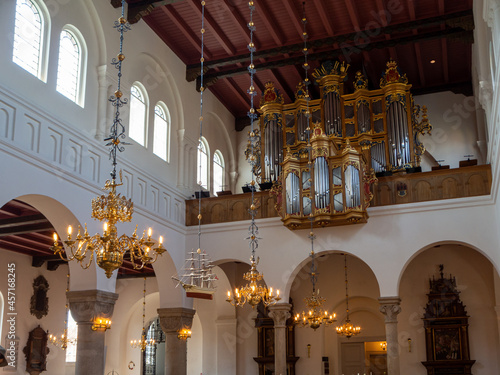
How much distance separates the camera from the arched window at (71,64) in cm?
1387

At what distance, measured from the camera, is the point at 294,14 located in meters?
16.8

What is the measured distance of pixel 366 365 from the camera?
21109 millimetres

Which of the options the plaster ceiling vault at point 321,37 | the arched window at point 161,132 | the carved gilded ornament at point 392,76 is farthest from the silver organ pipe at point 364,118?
the arched window at point 161,132

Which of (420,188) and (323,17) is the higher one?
(323,17)

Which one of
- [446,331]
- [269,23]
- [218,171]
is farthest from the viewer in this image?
[218,171]

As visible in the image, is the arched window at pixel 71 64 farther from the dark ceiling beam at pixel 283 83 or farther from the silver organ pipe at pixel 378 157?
the silver organ pipe at pixel 378 157

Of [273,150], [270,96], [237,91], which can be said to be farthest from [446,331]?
[237,91]

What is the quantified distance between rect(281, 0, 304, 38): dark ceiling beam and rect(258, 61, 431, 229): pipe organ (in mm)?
2404

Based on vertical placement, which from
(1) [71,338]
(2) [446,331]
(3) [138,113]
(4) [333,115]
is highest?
(4) [333,115]

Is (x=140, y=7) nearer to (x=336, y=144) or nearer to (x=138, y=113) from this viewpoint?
(x=138, y=113)

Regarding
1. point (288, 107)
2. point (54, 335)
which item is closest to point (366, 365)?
point (288, 107)

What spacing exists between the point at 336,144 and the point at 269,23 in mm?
4069

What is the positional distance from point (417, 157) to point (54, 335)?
13.2 meters

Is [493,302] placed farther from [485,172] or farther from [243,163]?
[243,163]
